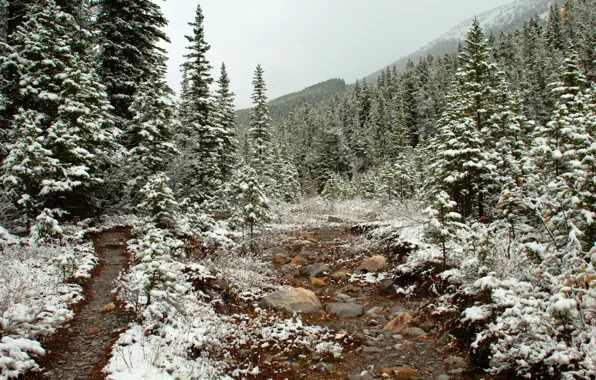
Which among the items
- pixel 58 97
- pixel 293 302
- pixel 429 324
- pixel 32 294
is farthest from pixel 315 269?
pixel 58 97

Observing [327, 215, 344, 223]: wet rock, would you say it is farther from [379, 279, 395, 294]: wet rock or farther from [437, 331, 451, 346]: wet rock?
[437, 331, 451, 346]: wet rock

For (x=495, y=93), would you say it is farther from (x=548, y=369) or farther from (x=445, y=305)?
(x=548, y=369)

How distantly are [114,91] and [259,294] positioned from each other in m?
17.6

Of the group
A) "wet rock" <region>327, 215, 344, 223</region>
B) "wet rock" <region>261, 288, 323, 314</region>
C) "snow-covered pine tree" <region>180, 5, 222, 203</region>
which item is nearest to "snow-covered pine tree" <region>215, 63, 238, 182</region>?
"snow-covered pine tree" <region>180, 5, 222, 203</region>

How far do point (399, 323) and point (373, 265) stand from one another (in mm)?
5381

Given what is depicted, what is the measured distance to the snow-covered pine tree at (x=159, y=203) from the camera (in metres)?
12.4

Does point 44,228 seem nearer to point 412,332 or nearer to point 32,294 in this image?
point 32,294

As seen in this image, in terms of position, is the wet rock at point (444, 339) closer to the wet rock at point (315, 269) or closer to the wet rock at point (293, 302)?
the wet rock at point (293, 302)

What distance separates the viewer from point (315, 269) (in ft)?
50.0

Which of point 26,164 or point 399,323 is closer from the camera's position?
point 399,323

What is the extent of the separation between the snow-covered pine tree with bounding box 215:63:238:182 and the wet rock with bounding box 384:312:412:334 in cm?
2316

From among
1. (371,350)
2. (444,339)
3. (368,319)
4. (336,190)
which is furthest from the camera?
(336,190)

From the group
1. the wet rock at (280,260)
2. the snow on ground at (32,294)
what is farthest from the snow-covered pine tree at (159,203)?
the wet rock at (280,260)

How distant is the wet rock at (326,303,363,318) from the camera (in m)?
10.4
